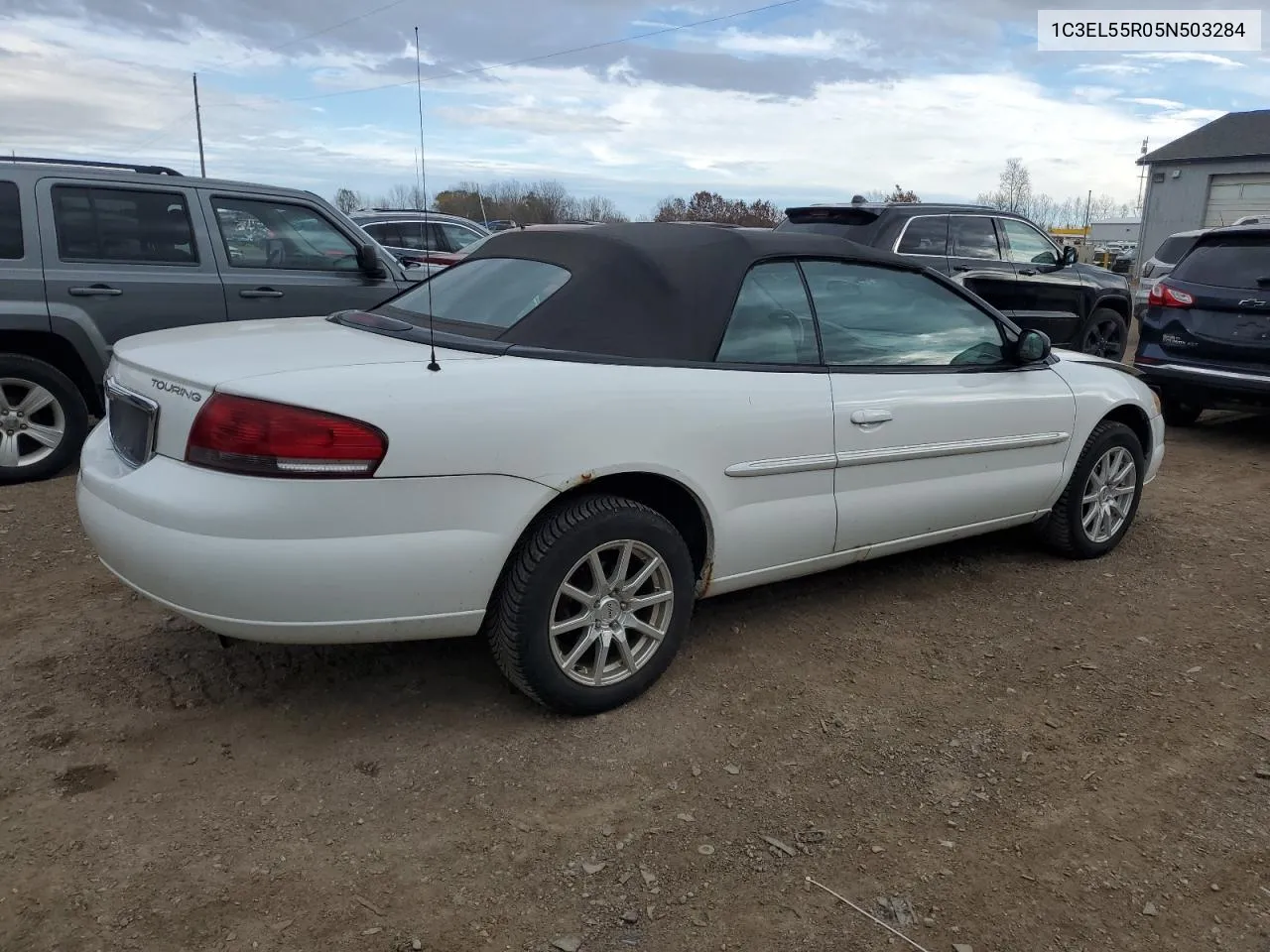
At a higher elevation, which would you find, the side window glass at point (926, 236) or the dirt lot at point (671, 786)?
the side window glass at point (926, 236)

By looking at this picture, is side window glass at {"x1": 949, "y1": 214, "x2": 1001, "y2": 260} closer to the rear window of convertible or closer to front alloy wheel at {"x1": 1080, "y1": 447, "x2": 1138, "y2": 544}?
front alloy wheel at {"x1": 1080, "y1": 447, "x2": 1138, "y2": 544}

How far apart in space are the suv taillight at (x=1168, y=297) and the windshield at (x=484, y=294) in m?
6.31

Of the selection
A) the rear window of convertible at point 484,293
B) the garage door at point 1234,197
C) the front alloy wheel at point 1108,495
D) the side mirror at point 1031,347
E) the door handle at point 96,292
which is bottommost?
the front alloy wheel at point 1108,495

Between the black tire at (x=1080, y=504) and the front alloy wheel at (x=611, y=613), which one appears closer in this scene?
the front alloy wheel at (x=611, y=613)

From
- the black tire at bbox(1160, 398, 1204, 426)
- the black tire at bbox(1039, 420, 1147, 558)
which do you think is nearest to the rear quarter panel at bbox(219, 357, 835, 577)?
the black tire at bbox(1039, 420, 1147, 558)

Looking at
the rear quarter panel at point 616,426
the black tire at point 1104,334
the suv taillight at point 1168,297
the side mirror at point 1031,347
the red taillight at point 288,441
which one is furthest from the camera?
the black tire at point 1104,334

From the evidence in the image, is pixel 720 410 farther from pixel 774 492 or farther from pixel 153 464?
pixel 153 464

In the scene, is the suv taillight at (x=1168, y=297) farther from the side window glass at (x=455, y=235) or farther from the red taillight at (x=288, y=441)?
the side window glass at (x=455, y=235)

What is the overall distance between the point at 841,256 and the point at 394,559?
2.19m

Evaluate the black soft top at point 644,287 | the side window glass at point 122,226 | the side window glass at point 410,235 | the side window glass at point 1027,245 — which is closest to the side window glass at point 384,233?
the side window glass at point 410,235

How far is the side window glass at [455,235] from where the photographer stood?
42.5 feet

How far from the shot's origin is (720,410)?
3248 millimetres

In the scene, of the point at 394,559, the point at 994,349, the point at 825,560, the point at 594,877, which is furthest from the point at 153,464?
the point at 994,349

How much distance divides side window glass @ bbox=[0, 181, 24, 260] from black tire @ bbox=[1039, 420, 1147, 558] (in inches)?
228
